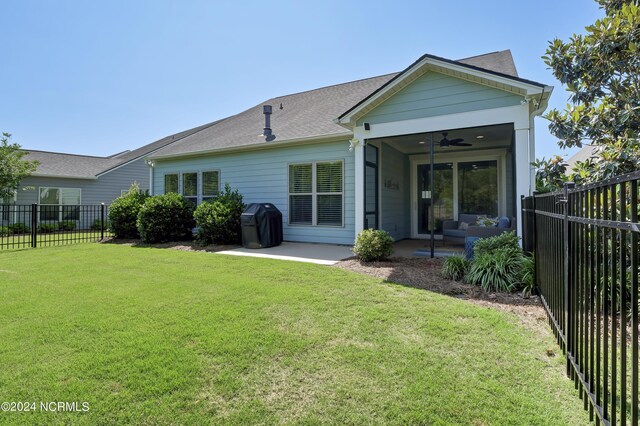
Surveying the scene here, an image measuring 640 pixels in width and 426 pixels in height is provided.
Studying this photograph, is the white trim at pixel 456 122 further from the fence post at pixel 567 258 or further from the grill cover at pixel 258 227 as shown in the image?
the fence post at pixel 567 258

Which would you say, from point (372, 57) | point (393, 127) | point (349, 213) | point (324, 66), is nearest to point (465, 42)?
point (372, 57)

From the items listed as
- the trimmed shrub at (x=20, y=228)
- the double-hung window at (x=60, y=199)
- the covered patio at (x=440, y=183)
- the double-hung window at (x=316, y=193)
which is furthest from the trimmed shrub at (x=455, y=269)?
the double-hung window at (x=60, y=199)

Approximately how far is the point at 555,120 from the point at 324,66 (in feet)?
33.5

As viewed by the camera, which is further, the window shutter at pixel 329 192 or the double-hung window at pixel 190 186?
the double-hung window at pixel 190 186

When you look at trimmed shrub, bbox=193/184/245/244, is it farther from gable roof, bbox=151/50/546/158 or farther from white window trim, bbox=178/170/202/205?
white window trim, bbox=178/170/202/205

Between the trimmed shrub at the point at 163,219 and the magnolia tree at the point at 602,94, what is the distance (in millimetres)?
9743

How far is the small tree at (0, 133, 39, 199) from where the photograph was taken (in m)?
14.5

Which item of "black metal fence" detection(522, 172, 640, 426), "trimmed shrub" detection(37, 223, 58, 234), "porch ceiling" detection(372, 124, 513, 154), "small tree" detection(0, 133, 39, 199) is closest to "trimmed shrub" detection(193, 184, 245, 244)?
"porch ceiling" detection(372, 124, 513, 154)

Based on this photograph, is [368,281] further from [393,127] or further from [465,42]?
[465,42]

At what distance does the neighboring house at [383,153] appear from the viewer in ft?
21.7

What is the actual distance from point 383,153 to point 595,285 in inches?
318

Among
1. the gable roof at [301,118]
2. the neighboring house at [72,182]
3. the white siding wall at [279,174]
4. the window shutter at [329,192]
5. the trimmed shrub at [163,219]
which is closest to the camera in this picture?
the white siding wall at [279,174]

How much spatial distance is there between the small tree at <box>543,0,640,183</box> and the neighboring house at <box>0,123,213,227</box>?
1611 cm

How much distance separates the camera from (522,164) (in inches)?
243
